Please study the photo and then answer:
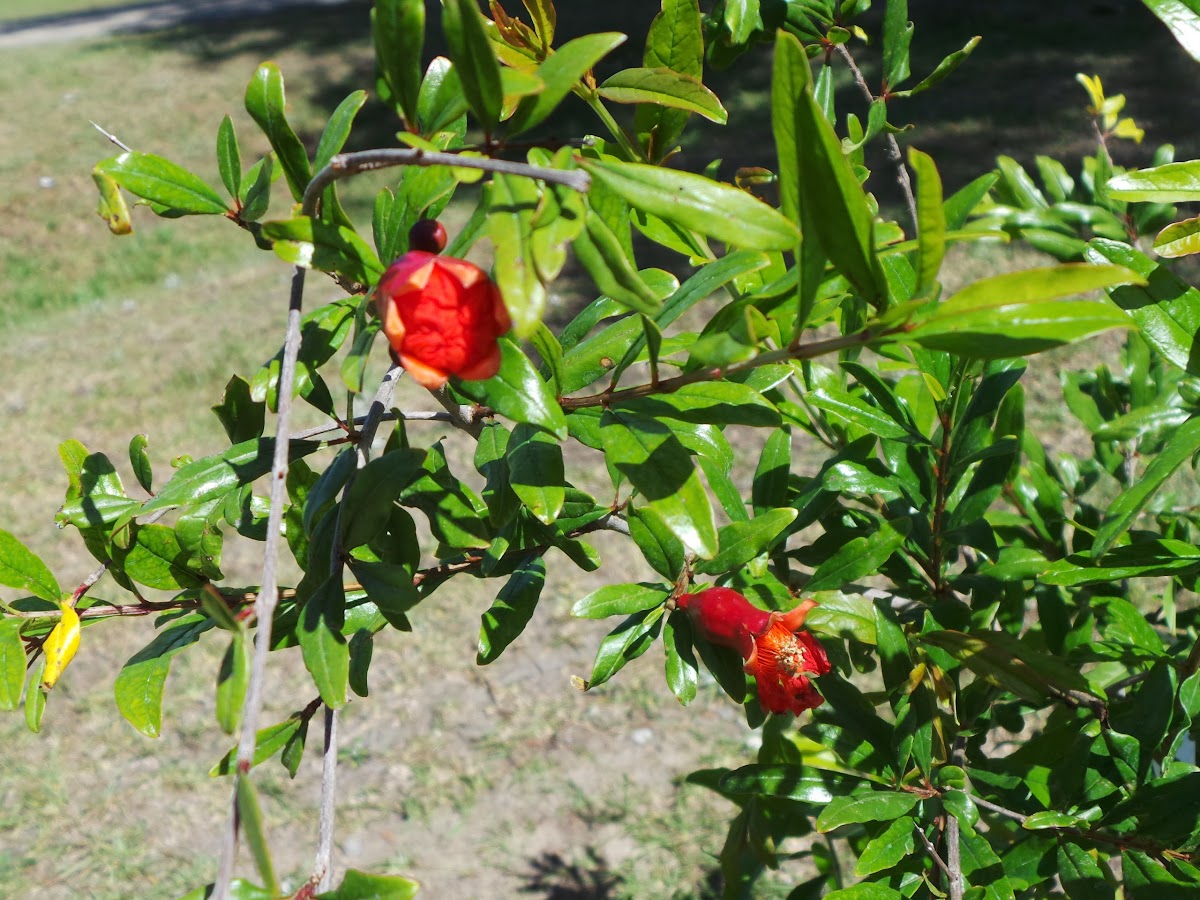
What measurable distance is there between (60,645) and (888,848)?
67 cm

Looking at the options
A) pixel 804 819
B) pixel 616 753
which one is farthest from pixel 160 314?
pixel 804 819

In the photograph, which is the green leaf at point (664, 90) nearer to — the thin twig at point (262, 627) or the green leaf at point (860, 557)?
the thin twig at point (262, 627)

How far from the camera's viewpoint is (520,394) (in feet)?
2.01

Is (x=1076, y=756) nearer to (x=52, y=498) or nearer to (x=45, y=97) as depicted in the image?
(x=52, y=498)

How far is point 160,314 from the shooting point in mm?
4918

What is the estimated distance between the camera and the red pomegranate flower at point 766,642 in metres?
0.82

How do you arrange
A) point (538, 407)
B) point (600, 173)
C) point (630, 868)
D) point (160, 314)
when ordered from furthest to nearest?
point (160, 314), point (630, 868), point (538, 407), point (600, 173)

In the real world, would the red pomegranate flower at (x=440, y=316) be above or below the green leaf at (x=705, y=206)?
below

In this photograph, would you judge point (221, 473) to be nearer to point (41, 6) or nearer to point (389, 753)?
point (389, 753)

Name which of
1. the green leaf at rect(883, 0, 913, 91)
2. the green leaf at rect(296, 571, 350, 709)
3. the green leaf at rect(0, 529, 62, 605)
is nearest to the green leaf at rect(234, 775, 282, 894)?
the green leaf at rect(296, 571, 350, 709)

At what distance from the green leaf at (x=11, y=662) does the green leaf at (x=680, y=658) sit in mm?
506

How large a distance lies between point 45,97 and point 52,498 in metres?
5.19

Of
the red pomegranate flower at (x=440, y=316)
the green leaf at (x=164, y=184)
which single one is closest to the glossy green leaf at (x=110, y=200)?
the green leaf at (x=164, y=184)

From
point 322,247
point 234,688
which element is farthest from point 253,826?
point 322,247
